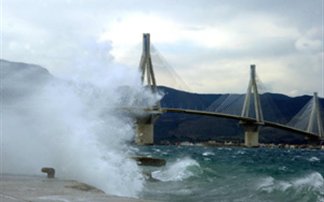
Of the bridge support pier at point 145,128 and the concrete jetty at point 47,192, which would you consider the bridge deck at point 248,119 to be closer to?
the bridge support pier at point 145,128

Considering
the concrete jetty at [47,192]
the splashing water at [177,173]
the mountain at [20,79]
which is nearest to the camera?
the concrete jetty at [47,192]

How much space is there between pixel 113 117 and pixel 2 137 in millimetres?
3602

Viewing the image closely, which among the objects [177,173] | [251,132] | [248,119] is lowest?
[251,132]

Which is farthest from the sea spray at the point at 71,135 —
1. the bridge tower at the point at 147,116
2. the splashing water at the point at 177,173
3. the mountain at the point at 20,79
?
the bridge tower at the point at 147,116

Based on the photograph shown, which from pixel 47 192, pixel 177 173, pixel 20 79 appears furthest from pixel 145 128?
pixel 47 192

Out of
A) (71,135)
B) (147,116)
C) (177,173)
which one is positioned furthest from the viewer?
(147,116)

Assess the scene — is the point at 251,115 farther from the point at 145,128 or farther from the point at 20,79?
the point at 20,79

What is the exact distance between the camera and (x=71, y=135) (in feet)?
52.7

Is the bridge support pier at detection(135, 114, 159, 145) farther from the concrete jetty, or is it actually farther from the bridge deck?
the concrete jetty

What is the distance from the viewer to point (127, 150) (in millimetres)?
18562

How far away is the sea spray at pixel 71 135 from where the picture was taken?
1505 centimetres

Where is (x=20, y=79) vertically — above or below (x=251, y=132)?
above

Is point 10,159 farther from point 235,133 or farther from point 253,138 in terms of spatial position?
point 235,133

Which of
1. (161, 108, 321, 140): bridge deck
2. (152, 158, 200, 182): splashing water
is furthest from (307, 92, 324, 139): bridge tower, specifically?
(152, 158, 200, 182): splashing water
